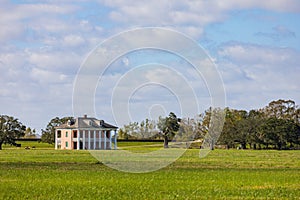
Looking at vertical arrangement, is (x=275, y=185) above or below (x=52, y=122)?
below

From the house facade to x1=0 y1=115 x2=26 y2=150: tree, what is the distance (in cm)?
1066

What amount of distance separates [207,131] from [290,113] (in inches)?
1390

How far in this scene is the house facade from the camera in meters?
142

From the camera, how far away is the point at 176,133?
118 m

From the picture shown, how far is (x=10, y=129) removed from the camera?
138125mm

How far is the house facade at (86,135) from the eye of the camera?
142250 millimetres

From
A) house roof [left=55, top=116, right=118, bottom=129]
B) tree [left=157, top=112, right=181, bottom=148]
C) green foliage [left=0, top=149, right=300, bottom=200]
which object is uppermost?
house roof [left=55, top=116, right=118, bottom=129]

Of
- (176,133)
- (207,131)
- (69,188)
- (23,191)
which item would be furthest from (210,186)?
(207,131)

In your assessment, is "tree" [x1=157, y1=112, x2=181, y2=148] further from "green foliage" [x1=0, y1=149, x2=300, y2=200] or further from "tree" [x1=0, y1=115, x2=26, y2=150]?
"green foliage" [x1=0, y1=149, x2=300, y2=200]

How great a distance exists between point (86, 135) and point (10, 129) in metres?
17.0

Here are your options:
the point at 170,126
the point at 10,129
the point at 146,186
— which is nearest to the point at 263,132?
the point at 170,126

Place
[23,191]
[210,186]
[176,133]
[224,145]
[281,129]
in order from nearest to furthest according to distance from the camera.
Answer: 1. [23,191]
2. [210,186]
3. [176,133]
4. [281,129]
5. [224,145]

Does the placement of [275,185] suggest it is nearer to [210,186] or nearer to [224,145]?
[210,186]

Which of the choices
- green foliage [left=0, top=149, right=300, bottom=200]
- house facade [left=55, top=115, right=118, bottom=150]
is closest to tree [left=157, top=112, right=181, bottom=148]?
house facade [left=55, top=115, right=118, bottom=150]
